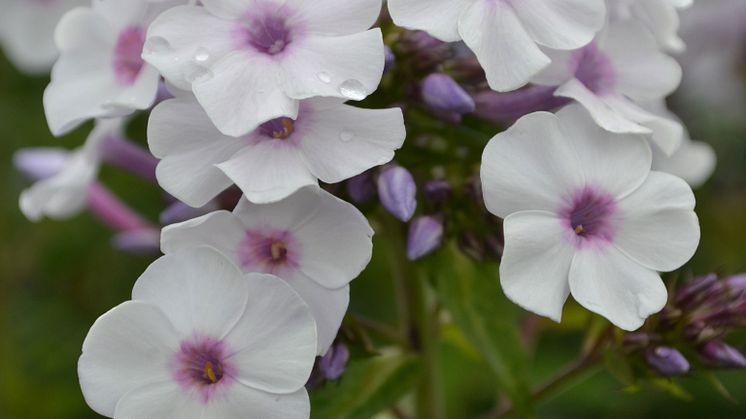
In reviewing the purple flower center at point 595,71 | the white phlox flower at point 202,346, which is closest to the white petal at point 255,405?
the white phlox flower at point 202,346

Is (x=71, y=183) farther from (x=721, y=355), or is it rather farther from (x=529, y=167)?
(x=721, y=355)

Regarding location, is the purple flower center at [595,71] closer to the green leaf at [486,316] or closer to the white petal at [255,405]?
the green leaf at [486,316]

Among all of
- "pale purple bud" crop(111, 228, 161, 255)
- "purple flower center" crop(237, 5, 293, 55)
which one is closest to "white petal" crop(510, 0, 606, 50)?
"purple flower center" crop(237, 5, 293, 55)

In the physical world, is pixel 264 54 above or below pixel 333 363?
above

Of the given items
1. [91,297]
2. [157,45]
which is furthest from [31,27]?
[157,45]

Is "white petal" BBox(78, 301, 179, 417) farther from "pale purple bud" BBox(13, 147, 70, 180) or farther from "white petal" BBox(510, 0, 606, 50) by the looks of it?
"pale purple bud" BBox(13, 147, 70, 180)
